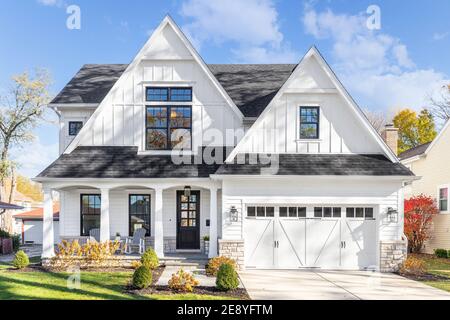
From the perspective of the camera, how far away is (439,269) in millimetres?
14133

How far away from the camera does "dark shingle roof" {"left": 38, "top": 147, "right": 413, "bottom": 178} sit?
503 inches

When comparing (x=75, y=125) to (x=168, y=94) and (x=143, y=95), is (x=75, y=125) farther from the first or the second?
(x=168, y=94)

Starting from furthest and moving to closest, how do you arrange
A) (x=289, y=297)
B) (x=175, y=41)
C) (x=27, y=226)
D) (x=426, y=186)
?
(x=27, y=226) → (x=426, y=186) → (x=175, y=41) → (x=289, y=297)

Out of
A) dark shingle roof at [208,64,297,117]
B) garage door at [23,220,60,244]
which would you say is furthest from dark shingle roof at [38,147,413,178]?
garage door at [23,220,60,244]

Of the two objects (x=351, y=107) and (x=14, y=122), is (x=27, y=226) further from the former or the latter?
(x=351, y=107)

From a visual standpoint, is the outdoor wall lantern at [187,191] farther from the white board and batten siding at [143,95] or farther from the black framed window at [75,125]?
the black framed window at [75,125]

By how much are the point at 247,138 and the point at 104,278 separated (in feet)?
22.3

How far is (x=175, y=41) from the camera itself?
14.7 meters

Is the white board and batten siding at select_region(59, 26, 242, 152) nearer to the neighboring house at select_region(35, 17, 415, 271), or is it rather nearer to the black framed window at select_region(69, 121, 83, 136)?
the neighboring house at select_region(35, 17, 415, 271)

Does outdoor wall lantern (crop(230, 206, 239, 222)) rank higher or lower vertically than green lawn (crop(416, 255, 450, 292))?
higher

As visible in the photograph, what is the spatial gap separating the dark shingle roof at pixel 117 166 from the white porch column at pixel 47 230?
87 centimetres

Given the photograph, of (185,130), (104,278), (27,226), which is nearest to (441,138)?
(185,130)

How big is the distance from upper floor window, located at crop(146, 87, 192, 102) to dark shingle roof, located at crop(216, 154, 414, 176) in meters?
3.77

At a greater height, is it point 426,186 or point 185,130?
point 185,130
